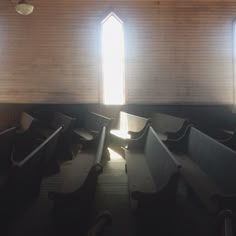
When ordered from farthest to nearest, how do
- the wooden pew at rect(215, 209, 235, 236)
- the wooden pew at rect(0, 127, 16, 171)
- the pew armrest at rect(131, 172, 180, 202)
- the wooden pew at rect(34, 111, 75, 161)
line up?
the wooden pew at rect(34, 111, 75, 161) < the wooden pew at rect(0, 127, 16, 171) < the pew armrest at rect(131, 172, 180, 202) < the wooden pew at rect(215, 209, 235, 236)

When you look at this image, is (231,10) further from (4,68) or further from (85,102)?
(4,68)

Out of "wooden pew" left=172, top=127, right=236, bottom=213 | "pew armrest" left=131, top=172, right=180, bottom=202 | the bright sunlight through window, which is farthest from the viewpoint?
the bright sunlight through window

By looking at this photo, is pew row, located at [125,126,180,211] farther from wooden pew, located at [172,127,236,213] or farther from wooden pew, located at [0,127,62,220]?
wooden pew, located at [0,127,62,220]

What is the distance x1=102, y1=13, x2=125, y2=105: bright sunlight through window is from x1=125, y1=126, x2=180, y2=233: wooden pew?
353 centimetres

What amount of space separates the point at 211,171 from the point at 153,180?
666mm

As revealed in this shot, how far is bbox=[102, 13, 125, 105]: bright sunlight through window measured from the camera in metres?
8.40

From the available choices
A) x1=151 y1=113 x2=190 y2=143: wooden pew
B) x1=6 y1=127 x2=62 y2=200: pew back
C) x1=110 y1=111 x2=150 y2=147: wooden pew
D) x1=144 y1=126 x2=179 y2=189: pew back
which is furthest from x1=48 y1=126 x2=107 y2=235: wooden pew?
x1=110 y1=111 x2=150 y2=147: wooden pew

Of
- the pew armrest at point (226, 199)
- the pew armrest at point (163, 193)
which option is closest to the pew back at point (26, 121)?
the pew armrest at point (163, 193)

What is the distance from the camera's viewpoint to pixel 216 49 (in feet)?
27.0

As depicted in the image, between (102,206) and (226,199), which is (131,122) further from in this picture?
(226,199)

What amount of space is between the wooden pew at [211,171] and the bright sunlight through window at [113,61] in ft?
13.4

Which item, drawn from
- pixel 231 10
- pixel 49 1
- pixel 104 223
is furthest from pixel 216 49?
pixel 104 223

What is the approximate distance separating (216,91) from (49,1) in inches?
202

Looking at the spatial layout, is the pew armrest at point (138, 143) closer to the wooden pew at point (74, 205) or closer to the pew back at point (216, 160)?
the pew back at point (216, 160)
